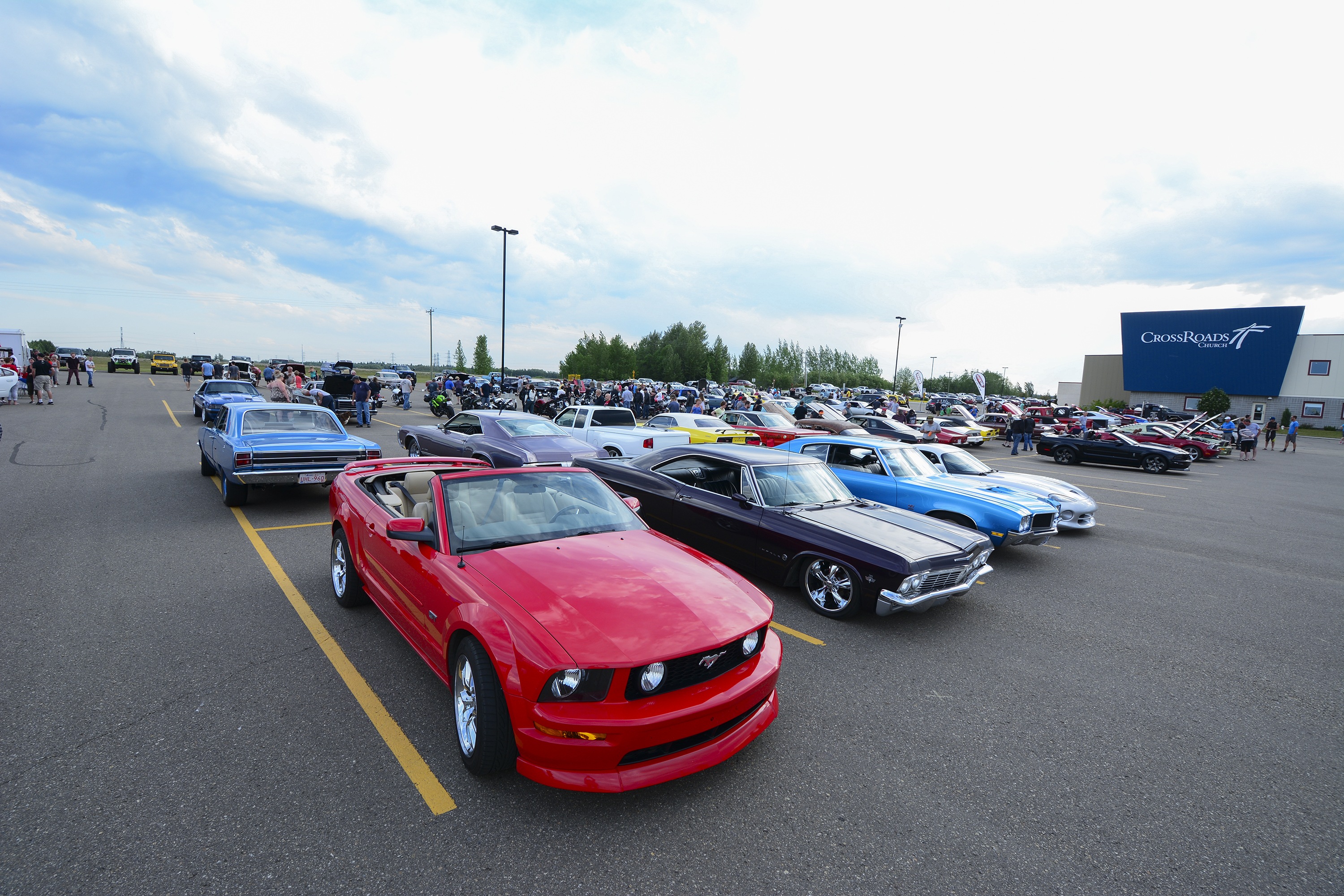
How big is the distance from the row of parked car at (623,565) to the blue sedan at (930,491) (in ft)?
0.10

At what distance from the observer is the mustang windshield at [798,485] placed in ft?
19.7

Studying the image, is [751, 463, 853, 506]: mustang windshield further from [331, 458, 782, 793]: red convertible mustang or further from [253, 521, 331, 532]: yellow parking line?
[253, 521, 331, 532]: yellow parking line

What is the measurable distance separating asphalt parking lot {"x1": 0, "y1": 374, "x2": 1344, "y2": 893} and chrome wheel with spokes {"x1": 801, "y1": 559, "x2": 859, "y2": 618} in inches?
10.5

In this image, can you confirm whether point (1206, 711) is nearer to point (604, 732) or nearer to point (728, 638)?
point (728, 638)

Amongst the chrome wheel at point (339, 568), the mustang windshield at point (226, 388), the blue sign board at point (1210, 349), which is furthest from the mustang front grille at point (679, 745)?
Result: the blue sign board at point (1210, 349)

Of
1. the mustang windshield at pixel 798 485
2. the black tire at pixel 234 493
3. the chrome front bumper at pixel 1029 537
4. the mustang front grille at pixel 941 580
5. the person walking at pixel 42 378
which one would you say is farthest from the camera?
the person walking at pixel 42 378

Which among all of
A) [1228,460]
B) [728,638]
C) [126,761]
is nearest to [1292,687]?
[728,638]

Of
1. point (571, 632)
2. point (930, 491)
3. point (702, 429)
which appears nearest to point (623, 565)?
point (571, 632)

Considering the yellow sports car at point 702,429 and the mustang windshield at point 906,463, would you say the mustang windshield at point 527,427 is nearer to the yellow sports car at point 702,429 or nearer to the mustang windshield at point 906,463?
the yellow sports car at point 702,429

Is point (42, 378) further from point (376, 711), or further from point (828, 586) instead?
point (828, 586)

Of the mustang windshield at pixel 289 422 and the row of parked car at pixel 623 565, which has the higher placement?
the mustang windshield at pixel 289 422

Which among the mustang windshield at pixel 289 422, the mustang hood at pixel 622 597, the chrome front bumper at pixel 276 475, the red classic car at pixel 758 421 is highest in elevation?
the mustang windshield at pixel 289 422

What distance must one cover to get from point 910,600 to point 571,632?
333 centimetres

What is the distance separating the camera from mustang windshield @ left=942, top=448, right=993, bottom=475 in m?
9.32
